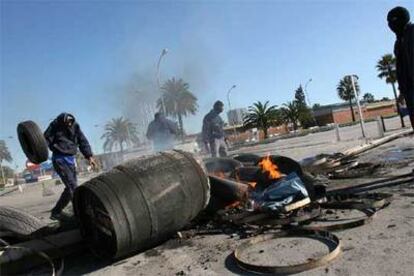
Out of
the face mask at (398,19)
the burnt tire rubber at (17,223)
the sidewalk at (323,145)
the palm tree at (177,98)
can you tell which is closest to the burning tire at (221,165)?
the face mask at (398,19)

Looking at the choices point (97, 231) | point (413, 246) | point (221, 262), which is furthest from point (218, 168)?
point (413, 246)

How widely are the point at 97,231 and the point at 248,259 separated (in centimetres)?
170

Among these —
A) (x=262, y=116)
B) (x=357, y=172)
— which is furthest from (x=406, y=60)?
(x=262, y=116)

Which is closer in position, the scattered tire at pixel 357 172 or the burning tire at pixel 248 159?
the scattered tire at pixel 357 172

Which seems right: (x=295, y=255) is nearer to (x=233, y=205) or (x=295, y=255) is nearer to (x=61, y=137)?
(x=233, y=205)

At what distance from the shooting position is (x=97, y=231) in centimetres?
504

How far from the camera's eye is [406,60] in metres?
6.65

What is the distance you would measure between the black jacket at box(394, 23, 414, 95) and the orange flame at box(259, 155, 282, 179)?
2.12m

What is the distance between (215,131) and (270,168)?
6.34 meters

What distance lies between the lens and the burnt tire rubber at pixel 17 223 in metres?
5.42

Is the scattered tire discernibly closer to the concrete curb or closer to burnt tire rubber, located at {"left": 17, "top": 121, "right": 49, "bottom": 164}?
the concrete curb

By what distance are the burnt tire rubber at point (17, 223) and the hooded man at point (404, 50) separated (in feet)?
16.8

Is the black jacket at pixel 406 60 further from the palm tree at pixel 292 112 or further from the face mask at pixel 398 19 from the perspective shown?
the palm tree at pixel 292 112

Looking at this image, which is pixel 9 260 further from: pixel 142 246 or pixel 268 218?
pixel 268 218
